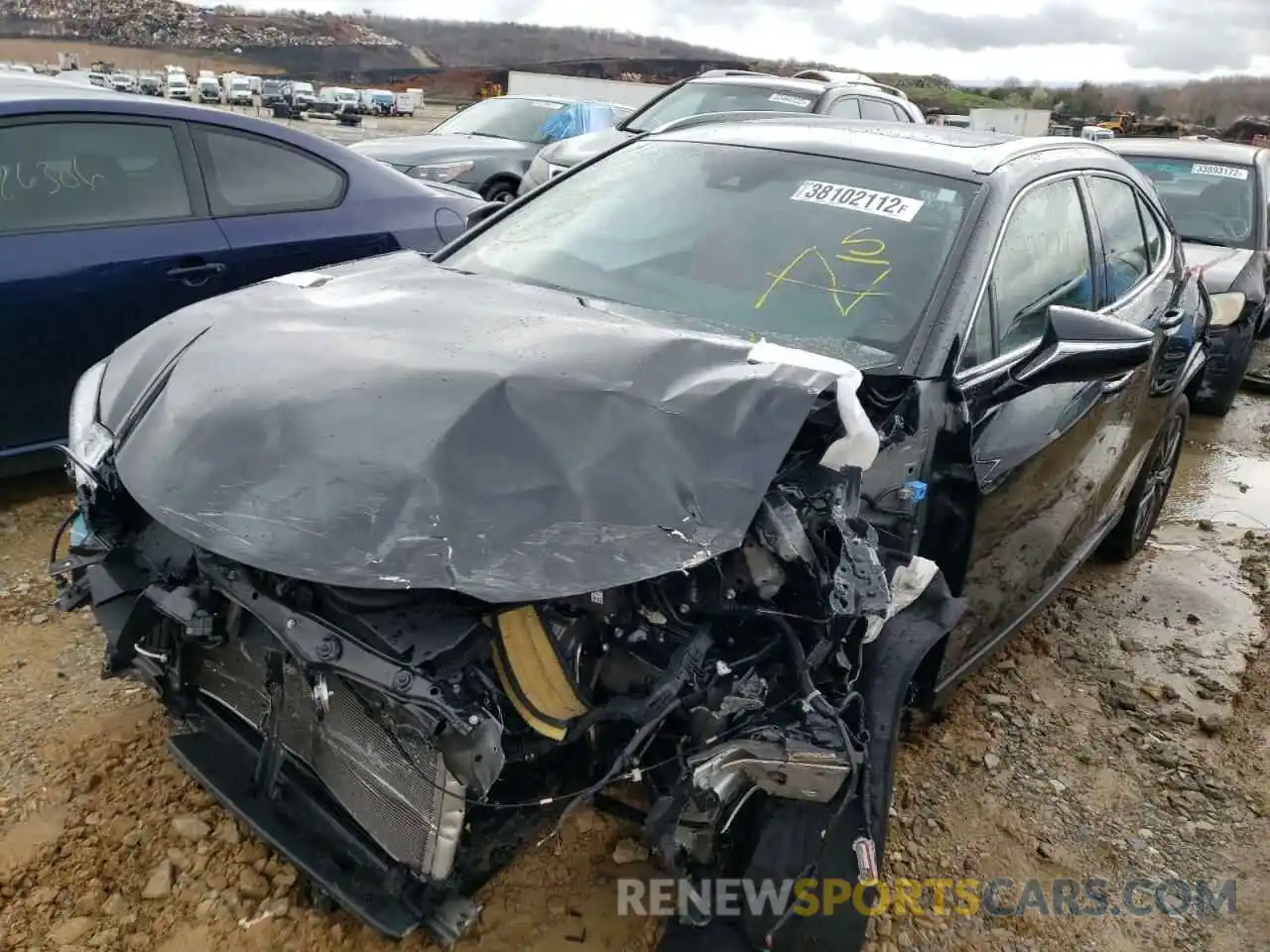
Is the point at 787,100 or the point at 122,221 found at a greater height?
the point at 787,100

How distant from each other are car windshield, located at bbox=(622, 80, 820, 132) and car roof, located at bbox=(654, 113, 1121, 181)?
4.60 metres

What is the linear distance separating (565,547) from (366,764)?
2.04 feet

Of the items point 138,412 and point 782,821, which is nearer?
point 782,821

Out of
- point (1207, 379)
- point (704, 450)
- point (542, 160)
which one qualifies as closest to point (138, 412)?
point (704, 450)

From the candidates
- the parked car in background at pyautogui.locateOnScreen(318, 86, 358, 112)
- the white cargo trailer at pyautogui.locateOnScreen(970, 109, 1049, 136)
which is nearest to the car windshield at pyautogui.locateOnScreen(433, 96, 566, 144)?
the white cargo trailer at pyautogui.locateOnScreen(970, 109, 1049, 136)

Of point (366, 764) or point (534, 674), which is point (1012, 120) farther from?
point (366, 764)

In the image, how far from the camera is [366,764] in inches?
77.0

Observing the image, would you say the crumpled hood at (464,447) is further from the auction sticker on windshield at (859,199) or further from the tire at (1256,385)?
the tire at (1256,385)

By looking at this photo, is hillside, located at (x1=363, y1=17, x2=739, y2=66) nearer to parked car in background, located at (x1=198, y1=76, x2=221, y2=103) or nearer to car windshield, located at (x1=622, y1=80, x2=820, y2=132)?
parked car in background, located at (x1=198, y1=76, x2=221, y2=103)

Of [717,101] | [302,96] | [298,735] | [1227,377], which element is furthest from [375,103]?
[298,735]

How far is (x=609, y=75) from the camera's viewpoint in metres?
61.2

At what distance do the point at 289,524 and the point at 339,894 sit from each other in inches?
28.9

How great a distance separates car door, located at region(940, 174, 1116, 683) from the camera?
2559mm

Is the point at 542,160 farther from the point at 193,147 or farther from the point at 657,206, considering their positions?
the point at 657,206
